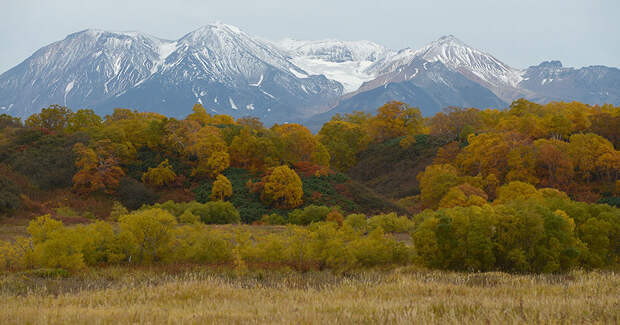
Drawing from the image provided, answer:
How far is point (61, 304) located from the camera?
841cm

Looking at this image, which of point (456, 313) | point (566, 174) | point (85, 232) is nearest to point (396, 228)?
point (85, 232)

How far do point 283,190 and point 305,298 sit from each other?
99.1 ft

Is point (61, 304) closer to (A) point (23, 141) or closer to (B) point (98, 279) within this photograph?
(B) point (98, 279)

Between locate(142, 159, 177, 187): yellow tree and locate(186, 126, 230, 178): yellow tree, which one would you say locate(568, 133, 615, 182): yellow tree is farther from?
locate(142, 159, 177, 187): yellow tree

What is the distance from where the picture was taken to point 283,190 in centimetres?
3881

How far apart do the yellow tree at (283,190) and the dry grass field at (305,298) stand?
84.8 ft

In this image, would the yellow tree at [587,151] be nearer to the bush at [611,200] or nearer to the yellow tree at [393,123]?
the bush at [611,200]

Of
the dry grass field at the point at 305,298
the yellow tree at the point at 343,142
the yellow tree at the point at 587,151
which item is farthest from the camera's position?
the yellow tree at the point at 343,142

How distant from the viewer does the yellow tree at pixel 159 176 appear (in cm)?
4175

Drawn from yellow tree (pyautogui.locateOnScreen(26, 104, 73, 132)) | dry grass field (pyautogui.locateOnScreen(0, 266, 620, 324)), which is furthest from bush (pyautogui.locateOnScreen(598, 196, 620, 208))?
yellow tree (pyautogui.locateOnScreen(26, 104, 73, 132))

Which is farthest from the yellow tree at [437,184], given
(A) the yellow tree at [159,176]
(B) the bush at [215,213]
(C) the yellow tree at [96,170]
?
(C) the yellow tree at [96,170]

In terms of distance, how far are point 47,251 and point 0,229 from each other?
15.4 meters

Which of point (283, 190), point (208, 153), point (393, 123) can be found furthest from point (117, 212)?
point (393, 123)

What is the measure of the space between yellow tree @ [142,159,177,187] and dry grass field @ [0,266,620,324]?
30294 mm
